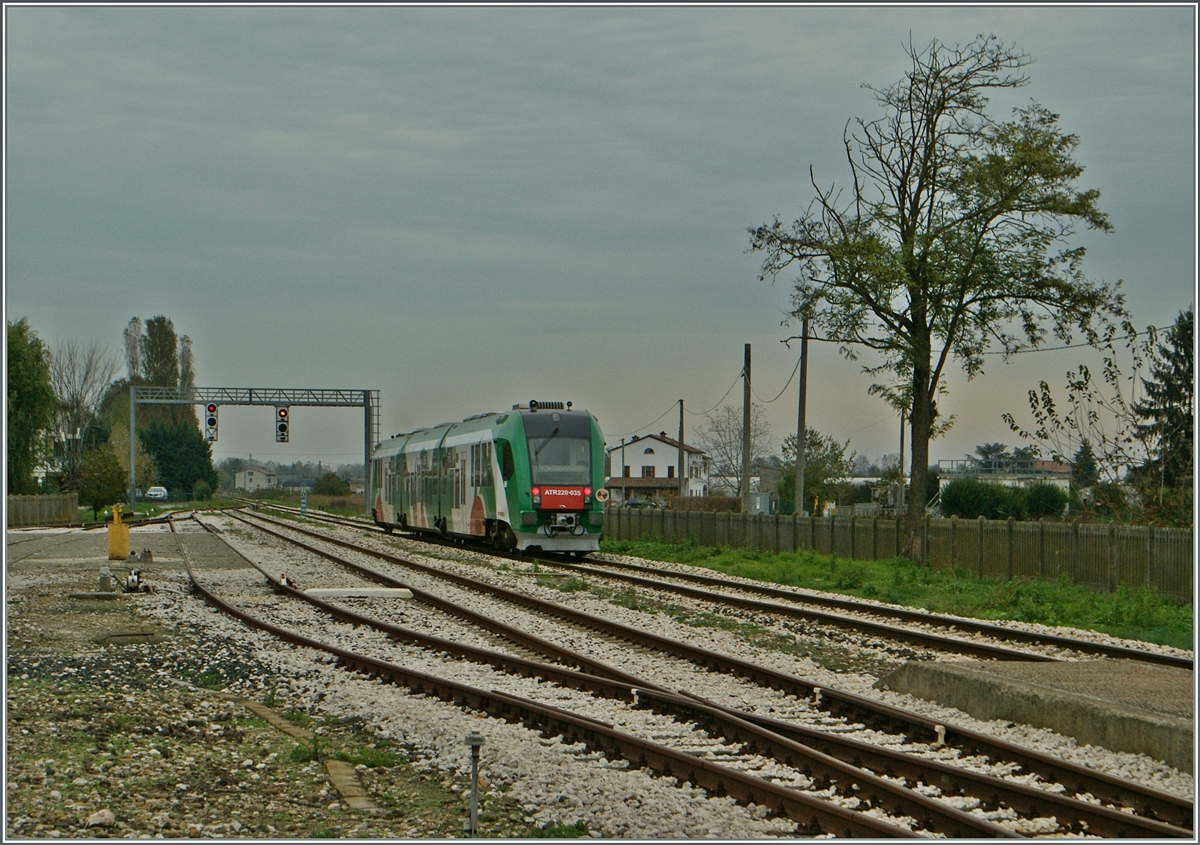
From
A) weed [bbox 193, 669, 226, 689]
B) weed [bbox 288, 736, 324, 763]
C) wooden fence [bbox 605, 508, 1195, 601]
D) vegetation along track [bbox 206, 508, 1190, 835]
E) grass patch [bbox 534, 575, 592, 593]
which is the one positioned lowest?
weed [bbox 193, 669, 226, 689]

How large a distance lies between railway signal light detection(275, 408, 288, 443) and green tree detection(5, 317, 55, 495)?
512 inches

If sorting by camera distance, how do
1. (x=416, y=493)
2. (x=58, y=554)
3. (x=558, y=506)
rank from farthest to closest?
(x=416, y=493)
(x=58, y=554)
(x=558, y=506)

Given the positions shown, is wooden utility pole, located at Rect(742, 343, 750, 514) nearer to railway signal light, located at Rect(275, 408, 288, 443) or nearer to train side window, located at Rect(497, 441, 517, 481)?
train side window, located at Rect(497, 441, 517, 481)

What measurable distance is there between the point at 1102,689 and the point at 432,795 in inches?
209

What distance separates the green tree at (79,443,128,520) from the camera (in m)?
68.1

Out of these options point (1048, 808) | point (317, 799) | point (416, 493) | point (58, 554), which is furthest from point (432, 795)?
point (416, 493)

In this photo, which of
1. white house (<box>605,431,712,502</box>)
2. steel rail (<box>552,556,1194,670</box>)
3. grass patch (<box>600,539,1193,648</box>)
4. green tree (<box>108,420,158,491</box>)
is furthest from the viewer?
white house (<box>605,431,712,502</box>)

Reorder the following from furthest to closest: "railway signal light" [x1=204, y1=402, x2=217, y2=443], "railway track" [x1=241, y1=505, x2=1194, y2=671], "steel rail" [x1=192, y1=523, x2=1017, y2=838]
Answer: "railway signal light" [x1=204, y1=402, x2=217, y2=443]
"railway track" [x1=241, y1=505, x2=1194, y2=671]
"steel rail" [x1=192, y1=523, x2=1017, y2=838]

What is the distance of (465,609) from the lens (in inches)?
616

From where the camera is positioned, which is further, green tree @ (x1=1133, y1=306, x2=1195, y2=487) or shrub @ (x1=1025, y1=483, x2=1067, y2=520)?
shrub @ (x1=1025, y1=483, x2=1067, y2=520)

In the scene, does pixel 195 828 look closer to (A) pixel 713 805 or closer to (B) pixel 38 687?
(A) pixel 713 805

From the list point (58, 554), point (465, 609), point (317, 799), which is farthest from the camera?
point (58, 554)

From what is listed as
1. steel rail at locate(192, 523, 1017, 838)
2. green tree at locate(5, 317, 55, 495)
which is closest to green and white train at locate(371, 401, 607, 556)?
steel rail at locate(192, 523, 1017, 838)

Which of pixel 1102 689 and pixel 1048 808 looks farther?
pixel 1102 689
